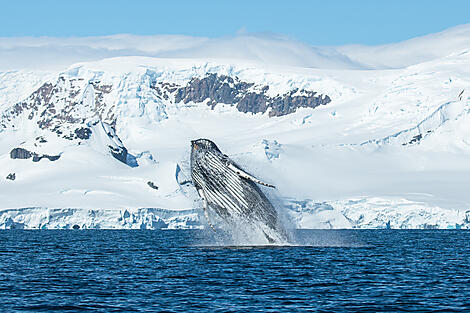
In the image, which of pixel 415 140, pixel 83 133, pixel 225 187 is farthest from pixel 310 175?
pixel 225 187

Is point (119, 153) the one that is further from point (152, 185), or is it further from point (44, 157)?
point (152, 185)

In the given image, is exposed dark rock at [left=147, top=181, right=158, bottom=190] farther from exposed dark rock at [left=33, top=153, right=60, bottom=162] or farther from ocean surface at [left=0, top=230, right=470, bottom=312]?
ocean surface at [left=0, top=230, right=470, bottom=312]

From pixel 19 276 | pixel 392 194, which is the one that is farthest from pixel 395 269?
pixel 392 194

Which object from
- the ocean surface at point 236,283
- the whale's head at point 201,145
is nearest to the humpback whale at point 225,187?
the whale's head at point 201,145

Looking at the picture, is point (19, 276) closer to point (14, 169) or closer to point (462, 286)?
point (462, 286)

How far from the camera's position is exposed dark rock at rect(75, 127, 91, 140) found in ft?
574

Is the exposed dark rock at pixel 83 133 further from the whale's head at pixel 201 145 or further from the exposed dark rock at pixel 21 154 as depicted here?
the whale's head at pixel 201 145

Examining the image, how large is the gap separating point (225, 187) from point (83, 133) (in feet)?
487

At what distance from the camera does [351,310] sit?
22875 mm

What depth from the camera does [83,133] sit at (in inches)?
6929

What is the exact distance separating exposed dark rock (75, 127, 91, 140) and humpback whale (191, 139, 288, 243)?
146 metres

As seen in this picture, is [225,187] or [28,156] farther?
[28,156]

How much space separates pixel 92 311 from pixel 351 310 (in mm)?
7029

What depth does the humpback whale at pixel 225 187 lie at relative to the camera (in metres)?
30.3
